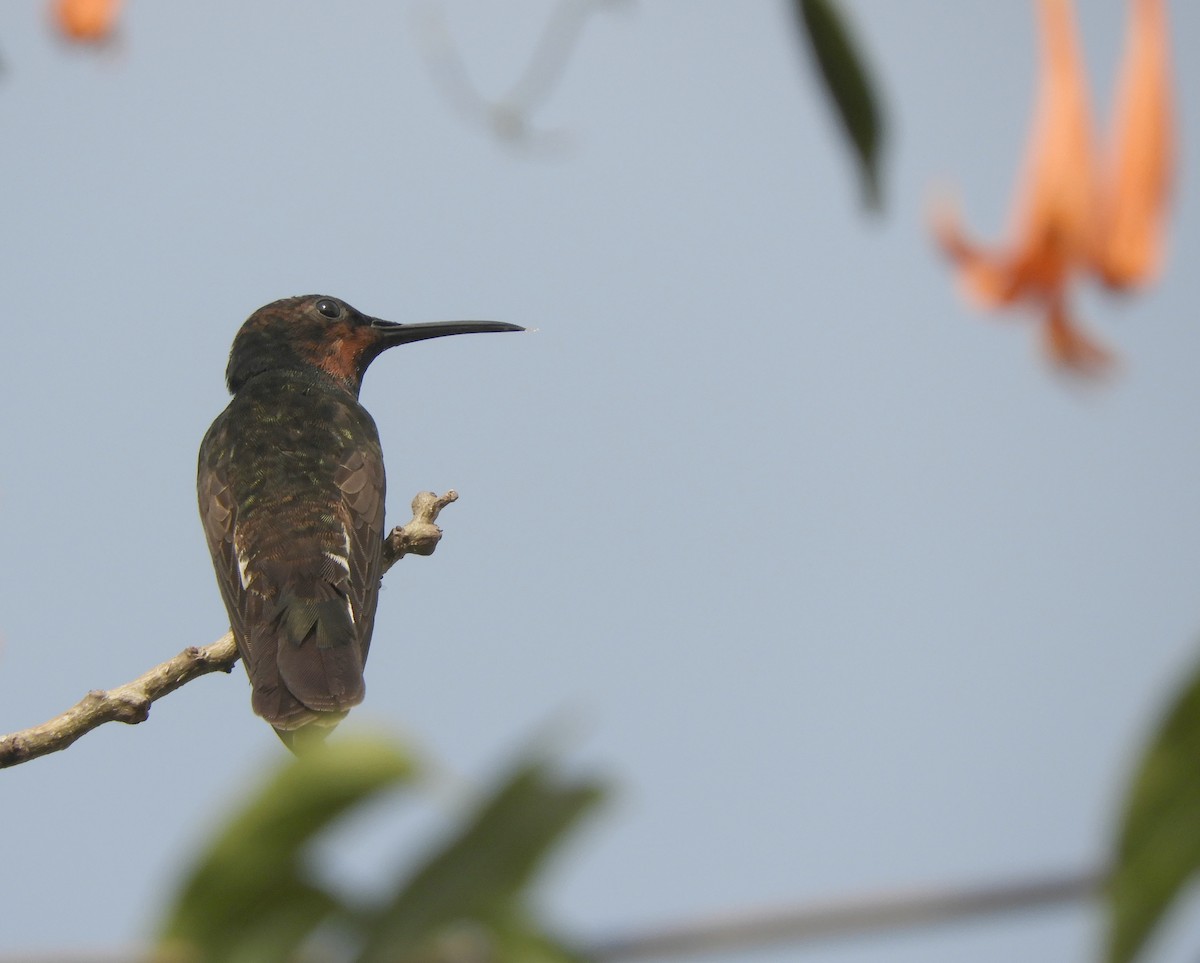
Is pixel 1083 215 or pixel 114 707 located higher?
pixel 114 707

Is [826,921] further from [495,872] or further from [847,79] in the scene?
[847,79]

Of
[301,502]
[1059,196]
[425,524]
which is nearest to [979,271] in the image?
[1059,196]

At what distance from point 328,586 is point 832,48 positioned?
468 centimetres

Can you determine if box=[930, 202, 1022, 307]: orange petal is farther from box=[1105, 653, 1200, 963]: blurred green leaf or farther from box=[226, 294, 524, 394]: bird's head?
box=[226, 294, 524, 394]: bird's head

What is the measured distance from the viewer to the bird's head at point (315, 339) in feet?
25.0

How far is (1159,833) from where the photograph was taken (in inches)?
29.5

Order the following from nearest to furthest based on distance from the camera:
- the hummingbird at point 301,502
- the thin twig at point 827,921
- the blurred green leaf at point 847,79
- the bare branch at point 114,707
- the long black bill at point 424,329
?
the thin twig at point 827,921, the blurred green leaf at point 847,79, the bare branch at point 114,707, the hummingbird at point 301,502, the long black bill at point 424,329

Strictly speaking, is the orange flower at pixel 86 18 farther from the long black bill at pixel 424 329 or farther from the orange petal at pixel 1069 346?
the long black bill at pixel 424 329

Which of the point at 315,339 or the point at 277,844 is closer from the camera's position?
the point at 277,844

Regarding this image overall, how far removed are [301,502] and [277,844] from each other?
5.47 m

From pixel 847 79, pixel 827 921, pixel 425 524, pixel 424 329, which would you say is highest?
pixel 424 329

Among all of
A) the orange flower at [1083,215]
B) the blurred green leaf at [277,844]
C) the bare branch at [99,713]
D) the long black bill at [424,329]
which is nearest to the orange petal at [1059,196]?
the orange flower at [1083,215]

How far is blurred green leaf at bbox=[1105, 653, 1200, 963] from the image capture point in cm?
73

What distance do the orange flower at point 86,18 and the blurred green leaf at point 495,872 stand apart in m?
0.79
